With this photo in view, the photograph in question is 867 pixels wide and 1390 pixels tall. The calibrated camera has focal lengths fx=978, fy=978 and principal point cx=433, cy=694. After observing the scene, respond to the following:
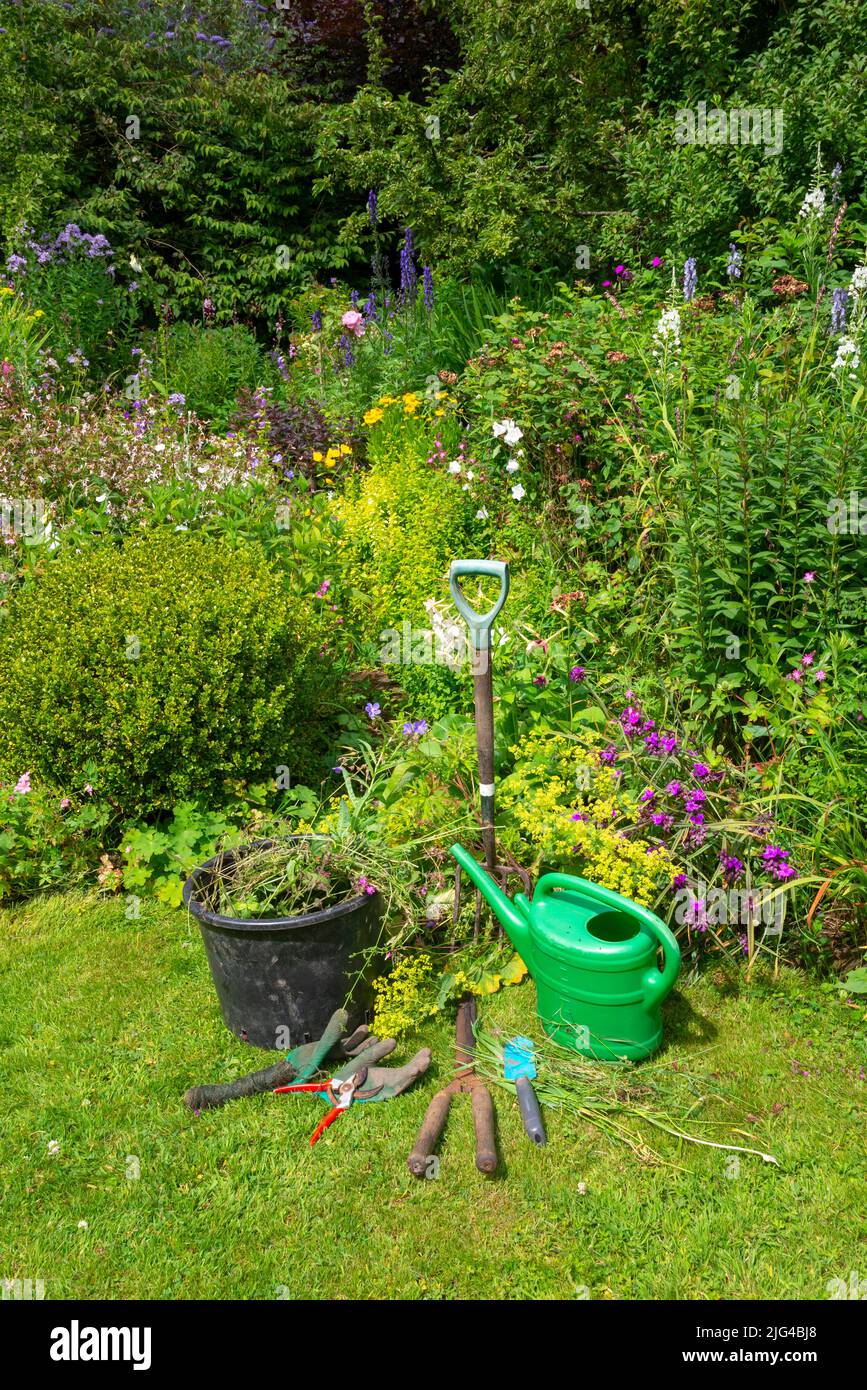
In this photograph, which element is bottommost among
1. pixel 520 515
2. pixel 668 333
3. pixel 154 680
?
pixel 154 680

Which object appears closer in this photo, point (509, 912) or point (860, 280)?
point (509, 912)

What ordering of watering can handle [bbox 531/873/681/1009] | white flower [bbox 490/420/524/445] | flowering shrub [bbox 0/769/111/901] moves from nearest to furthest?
watering can handle [bbox 531/873/681/1009] < flowering shrub [bbox 0/769/111/901] < white flower [bbox 490/420/524/445]

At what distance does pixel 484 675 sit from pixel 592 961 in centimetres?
89

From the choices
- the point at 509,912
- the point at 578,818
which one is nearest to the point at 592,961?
the point at 509,912

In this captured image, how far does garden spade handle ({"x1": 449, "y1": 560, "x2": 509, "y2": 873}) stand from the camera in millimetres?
2908

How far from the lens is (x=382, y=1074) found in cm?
286

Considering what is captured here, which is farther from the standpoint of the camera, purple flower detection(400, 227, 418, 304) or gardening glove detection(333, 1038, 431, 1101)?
purple flower detection(400, 227, 418, 304)

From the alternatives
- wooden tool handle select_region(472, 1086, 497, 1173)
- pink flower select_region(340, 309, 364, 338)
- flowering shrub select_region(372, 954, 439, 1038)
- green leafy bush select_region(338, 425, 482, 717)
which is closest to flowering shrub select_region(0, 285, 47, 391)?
pink flower select_region(340, 309, 364, 338)

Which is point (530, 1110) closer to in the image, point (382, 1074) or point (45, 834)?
point (382, 1074)

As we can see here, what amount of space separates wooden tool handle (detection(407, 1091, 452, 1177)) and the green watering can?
398 millimetres

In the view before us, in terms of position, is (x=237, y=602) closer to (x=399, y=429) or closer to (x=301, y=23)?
(x=399, y=429)

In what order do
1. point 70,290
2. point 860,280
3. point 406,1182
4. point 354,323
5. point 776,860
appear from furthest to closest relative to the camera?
point 70,290 → point 354,323 → point 860,280 → point 776,860 → point 406,1182

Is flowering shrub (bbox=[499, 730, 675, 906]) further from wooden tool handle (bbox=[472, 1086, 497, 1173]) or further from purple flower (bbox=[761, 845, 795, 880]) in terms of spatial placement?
wooden tool handle (bbox=[472, 1086, 497, 1173])
